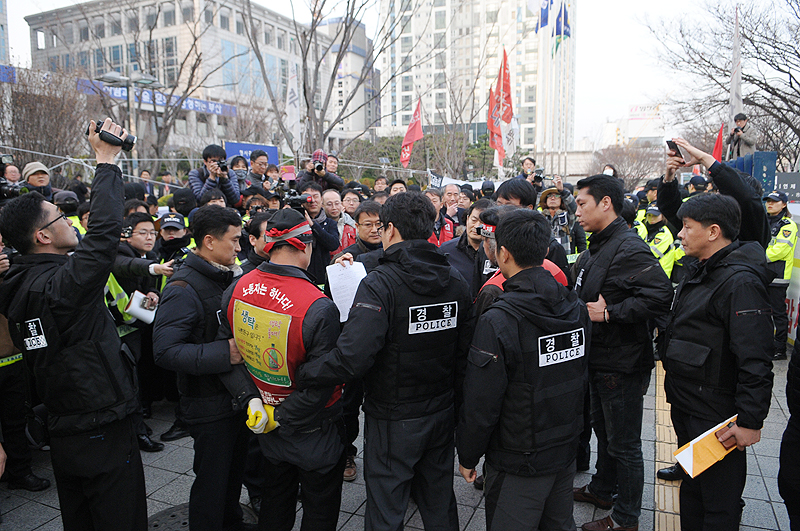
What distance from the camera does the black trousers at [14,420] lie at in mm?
3896

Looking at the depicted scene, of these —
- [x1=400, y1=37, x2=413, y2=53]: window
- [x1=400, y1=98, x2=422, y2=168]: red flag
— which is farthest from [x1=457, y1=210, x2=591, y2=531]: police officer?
[x1=400, y1=37, x2=413, y2=53]: window

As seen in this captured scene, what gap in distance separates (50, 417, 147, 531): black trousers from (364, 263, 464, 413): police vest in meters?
1.32

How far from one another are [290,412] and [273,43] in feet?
191

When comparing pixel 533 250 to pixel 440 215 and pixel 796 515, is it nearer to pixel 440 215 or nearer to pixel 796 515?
pixel 796 515

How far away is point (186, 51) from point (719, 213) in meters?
37.3

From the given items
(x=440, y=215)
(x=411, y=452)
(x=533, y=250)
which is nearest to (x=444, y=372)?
(x=411, y=452)

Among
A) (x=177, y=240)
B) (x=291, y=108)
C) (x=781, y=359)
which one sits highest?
(x=291, y=108)

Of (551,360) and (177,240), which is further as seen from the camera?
(177,240)

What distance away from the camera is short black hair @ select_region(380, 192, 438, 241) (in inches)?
103

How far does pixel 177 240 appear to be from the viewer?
4699mm

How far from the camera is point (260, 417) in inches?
101

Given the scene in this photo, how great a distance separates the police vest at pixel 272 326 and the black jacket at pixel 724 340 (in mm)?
1938

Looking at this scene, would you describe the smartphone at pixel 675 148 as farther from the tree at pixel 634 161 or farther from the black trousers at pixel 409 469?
the tree at pixel 634 161

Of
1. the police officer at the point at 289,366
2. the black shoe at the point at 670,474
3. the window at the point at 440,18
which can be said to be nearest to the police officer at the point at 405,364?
the police officer at the point at 289,366
